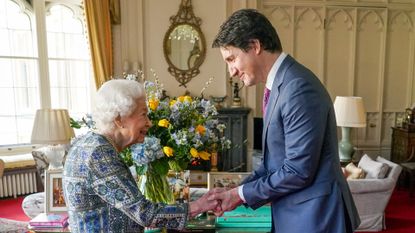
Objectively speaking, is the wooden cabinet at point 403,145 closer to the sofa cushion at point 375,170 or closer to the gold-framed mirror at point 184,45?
the sofa cushion at point 375,170

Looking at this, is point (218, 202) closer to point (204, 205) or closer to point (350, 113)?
point (204, 205)

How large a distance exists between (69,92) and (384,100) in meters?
5.45

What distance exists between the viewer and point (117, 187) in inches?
43.9

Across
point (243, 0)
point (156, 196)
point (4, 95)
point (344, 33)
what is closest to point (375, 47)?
point (344, 33)

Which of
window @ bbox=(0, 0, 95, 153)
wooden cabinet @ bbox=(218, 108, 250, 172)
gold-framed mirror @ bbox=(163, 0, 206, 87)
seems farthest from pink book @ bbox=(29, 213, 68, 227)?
gold-framed mirror @ bbox=(163, 0, 206, 87)

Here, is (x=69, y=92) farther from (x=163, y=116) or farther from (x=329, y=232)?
(x=329, y=232)

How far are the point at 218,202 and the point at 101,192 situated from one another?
0.47 m

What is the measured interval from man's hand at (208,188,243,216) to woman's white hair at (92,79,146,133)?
48 cm

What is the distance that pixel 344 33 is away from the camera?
591 centimetres

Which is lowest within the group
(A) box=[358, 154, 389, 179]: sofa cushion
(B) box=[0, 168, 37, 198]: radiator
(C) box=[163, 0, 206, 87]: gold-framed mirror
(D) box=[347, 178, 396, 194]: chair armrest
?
(B) box=[0, 168, 37, 198]: radiator

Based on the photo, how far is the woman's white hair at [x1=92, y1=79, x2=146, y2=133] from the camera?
1207 millimetres

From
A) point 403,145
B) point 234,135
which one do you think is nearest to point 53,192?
point 234,135

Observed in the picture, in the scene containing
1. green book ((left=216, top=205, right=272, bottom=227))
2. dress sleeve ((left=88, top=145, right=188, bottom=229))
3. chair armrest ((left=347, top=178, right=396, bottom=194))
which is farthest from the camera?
chair armrest ((left=347, top=178, right=396, bottom=194))

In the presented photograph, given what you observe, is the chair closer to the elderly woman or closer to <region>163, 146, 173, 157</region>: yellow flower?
<region>163, 146, 173, 157</region>: yellow flower
